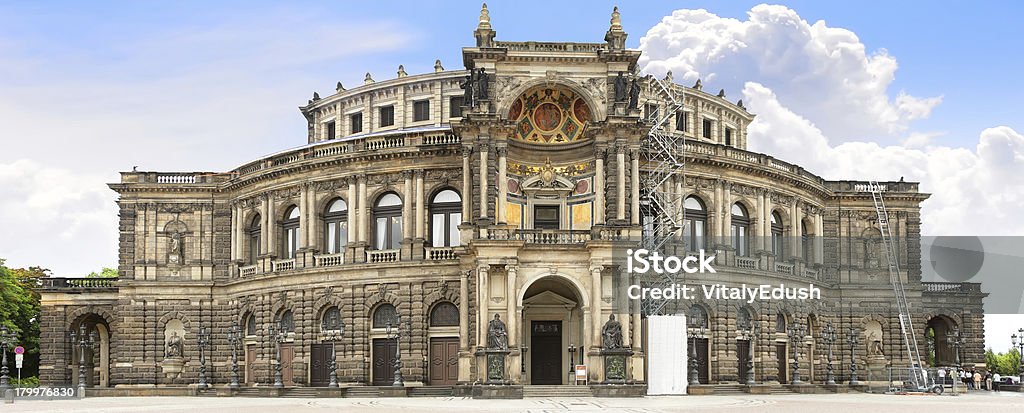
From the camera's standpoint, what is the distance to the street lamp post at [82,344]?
68750 mm

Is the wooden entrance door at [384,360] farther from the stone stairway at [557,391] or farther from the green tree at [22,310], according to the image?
the green tree at [22,310]

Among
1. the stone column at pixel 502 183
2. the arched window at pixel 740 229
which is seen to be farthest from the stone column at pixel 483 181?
the arched window at pixel 740 229

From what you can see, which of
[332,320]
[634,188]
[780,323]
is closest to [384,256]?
[332,320]

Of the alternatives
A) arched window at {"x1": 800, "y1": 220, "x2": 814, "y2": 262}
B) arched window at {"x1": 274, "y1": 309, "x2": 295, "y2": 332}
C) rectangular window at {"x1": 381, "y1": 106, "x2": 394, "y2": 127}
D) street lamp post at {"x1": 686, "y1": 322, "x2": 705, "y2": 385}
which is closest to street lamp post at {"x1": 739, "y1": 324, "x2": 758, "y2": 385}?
street lamp post at {"x1": 686, "y1": 322, "x2": 705, "y2": 385}

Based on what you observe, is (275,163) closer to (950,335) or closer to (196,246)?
(196,246)

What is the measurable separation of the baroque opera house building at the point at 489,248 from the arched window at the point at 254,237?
14 centimetres

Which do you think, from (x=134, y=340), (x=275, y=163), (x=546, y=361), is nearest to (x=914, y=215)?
(x=546, y=361)

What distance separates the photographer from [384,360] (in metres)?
68.8

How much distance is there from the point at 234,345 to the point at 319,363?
560cm

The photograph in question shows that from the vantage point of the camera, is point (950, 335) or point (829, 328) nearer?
point (829, 328)

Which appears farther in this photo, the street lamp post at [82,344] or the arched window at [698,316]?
the street lamp post at [82,344]

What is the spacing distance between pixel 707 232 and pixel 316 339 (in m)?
22.3

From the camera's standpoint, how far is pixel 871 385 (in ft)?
245

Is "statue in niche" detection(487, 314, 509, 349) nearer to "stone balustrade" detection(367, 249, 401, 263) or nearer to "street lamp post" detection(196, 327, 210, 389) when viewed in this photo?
"stone balustrade" detection(367, 249, 401, 263)
